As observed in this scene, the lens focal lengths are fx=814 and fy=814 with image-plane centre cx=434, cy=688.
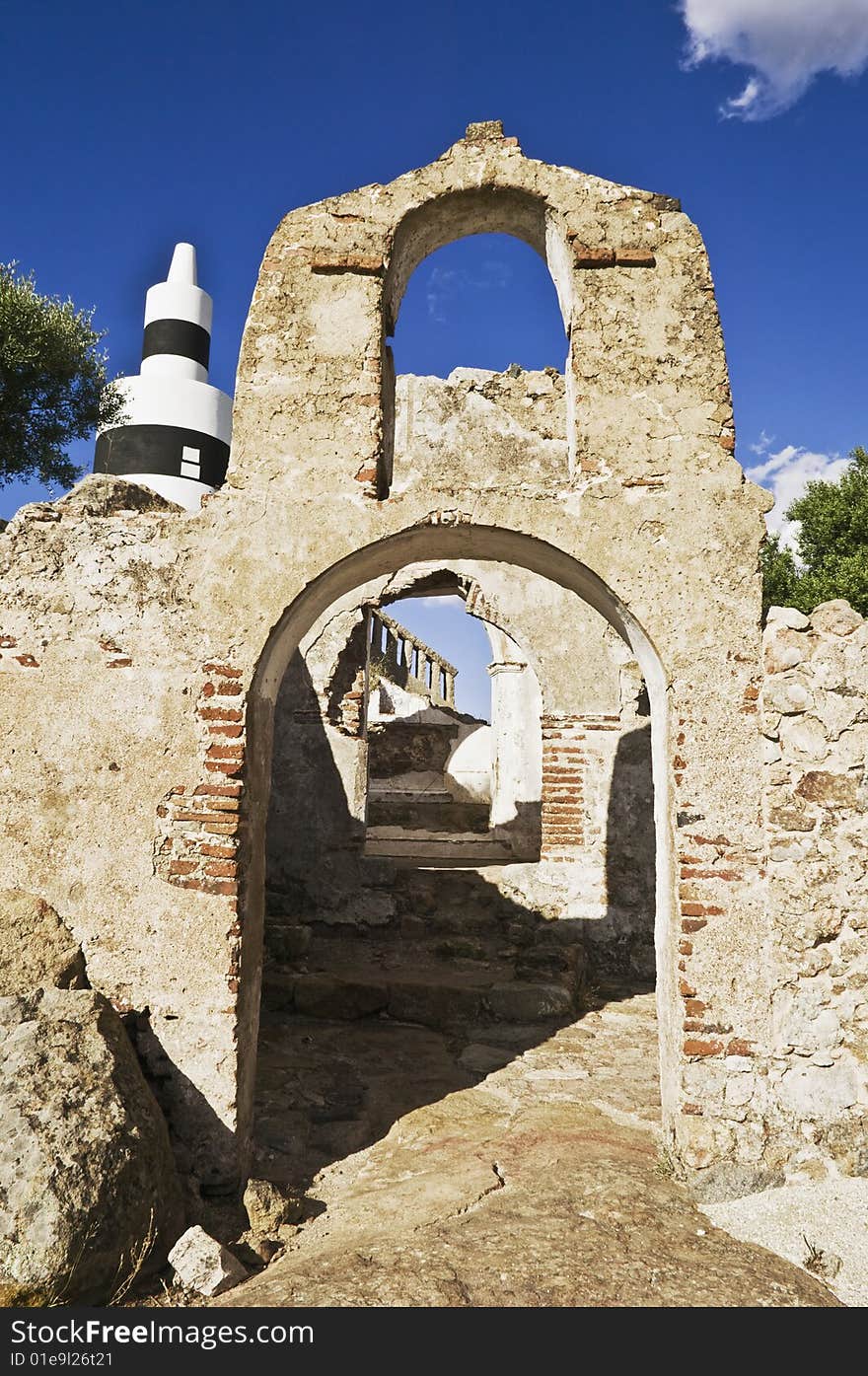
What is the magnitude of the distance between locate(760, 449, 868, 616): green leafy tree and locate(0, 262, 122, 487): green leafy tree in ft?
36.3

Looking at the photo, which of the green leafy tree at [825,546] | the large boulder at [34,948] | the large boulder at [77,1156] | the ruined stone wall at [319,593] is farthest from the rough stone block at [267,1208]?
the green leafy tree at [825,546]

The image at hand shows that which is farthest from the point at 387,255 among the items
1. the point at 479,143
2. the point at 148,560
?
the point at 148,560

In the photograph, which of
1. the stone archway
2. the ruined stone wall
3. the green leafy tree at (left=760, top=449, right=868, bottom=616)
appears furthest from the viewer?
the green leafy tree at (left=760, top=449, right=868, bottom=616)

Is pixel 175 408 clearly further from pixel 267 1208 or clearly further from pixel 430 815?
pixel 267 1208

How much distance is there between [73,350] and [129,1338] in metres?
11.3

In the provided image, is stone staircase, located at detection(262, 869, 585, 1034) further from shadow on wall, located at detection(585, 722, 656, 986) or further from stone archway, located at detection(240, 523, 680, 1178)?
stone archway, located at detection(240, 523, 680, 1178)

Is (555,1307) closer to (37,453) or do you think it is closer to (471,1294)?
(471,1294)

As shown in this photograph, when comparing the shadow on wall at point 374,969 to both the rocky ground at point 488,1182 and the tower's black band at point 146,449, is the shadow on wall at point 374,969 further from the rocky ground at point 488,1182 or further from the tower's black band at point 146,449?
the tower's black band at point 146,449

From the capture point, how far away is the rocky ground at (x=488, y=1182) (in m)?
A: 2.91

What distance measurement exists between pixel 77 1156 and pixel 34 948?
3.53ft

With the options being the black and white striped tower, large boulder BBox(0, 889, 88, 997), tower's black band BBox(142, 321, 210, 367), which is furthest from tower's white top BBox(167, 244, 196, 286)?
large boulder BBox(0, 889, 88, 997)

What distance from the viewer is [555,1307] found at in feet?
9.08

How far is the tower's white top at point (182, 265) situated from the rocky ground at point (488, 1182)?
1551cm

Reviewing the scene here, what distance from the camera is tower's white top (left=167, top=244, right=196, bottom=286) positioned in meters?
16.6
